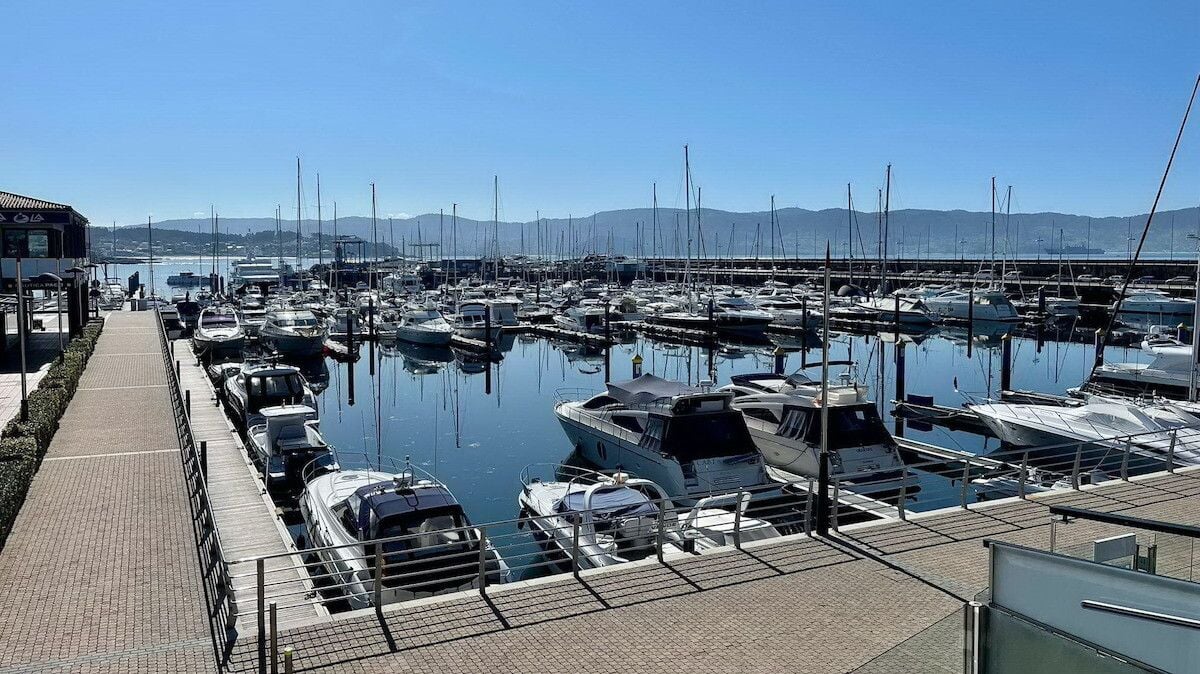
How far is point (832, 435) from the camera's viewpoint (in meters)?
24.3

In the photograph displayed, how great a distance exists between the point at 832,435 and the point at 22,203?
3502 cm

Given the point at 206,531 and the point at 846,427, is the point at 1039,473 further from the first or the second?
the point at 206,531

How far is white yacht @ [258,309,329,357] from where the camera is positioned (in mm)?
57500

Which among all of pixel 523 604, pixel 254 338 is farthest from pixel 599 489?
pixel 254 338

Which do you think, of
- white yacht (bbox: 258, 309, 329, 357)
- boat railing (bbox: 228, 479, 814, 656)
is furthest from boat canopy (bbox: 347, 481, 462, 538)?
white yacht (bbox: 258, 309, 329, 357)

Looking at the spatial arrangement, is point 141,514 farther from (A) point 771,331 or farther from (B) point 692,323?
(A) point 771,331

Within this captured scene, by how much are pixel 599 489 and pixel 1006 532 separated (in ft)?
25.4

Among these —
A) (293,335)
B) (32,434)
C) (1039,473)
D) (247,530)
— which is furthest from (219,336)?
(1039,473)

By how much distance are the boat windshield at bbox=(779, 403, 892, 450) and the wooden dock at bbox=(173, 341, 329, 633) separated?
14.0 meters

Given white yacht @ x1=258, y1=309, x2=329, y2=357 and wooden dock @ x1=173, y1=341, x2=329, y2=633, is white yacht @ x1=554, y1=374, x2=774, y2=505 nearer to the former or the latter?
wooden dock @ x1=173, y1=341, x2=329, y2=633

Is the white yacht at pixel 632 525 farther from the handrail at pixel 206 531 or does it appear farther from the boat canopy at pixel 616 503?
the handrail at pixel 206 531

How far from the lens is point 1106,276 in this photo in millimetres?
104562

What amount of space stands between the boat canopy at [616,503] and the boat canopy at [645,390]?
732 cm

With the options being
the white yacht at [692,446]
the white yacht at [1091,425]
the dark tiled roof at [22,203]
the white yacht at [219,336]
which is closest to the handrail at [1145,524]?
the white yacht at [692,446]
